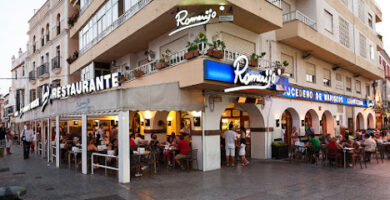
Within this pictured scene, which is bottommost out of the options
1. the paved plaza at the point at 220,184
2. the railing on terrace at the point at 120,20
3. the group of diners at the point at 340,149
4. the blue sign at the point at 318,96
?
the paved plaza at the point at 220,184

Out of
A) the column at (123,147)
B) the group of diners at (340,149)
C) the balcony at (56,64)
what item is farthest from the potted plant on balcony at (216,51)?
the balcony at (56,64)

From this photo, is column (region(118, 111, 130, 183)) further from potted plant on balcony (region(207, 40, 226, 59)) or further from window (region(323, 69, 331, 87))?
window (region(323, 69, 331, 87))

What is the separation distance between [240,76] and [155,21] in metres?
4.53

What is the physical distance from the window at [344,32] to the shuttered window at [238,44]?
10210 millimetres

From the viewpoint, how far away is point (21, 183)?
29.8 feet

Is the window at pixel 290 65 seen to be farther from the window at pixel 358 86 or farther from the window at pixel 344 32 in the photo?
the window at pixel 358 86

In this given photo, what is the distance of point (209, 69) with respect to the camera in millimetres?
9805

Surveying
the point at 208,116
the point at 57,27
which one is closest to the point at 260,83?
the point at 208,116

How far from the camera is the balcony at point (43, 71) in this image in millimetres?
25119

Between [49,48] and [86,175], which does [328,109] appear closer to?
[86,175]

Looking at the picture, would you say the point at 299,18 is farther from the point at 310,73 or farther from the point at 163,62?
the point at 163,62

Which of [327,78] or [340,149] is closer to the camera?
[340,149]

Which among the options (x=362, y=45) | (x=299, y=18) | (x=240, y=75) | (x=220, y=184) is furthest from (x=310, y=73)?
(x=220, y=184)

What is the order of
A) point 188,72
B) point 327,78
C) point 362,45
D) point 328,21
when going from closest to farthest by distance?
point 188,72
point 328,21
point 327,78
point 362,45
